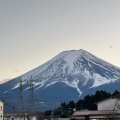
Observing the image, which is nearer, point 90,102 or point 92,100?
point 90,102

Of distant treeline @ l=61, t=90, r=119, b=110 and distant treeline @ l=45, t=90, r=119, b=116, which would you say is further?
distant treeline @ l=45, t=90, r=119, b=116

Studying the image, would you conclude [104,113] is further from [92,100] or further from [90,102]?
[92,100]

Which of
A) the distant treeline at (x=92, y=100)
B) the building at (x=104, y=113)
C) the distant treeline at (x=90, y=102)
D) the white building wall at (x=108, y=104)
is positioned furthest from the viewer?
the distant treeline at (x=90, y=102)

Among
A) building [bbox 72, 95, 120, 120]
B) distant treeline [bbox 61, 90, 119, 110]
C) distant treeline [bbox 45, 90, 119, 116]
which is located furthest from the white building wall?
distant treeline [bbox 61, 90, 119, 110]

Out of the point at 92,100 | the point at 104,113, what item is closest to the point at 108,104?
the point at 104,113

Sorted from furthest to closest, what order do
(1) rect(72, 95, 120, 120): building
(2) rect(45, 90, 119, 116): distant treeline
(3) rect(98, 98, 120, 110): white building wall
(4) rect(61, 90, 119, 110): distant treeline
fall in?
(2) rect(45, 90, 119, 116): distant treeline < (4) rect(61, 90, 119, 110): distant treeline < (3) rect(98, 98, 120, 110): white building wall < (1) rect(72, 95, 120, 120): building

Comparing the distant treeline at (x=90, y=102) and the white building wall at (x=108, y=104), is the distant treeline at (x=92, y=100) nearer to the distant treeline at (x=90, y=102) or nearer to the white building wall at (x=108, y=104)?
the distant treeline at (x=90, y=102)

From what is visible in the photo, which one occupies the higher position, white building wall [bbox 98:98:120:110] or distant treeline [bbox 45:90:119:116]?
distant treeline [bbox 45:90:119:116]

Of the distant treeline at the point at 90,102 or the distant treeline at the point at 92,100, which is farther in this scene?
the distant treeline at the point at 90,102

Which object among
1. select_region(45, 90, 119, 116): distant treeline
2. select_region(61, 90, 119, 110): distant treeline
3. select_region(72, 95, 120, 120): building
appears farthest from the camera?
A: select_region(45, 90, 119, 116): distant treeline

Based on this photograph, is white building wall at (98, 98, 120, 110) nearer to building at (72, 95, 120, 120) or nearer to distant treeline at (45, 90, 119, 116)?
building at (72, 95, 120, 120)

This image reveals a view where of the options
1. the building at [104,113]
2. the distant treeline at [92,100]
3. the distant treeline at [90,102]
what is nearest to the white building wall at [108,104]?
the building at [104,113]

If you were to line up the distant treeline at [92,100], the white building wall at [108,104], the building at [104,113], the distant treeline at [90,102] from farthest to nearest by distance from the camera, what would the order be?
the distant treeline at [90,102] < the distant treeline at [92,100] < the white building wall at [108,104] < the building at [104,113]

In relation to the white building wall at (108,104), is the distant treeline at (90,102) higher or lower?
higher
